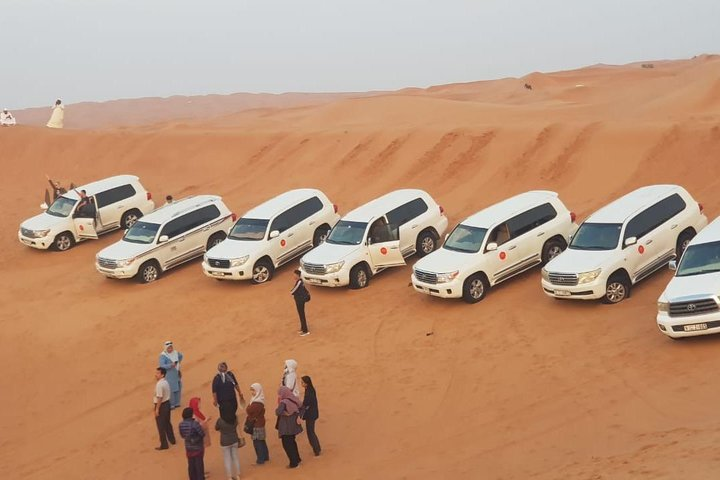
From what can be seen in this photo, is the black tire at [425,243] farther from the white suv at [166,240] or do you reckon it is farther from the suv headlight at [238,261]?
the white suv at [166,240]

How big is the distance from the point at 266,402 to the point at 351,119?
28.6 metres

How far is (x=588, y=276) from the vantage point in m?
16.6

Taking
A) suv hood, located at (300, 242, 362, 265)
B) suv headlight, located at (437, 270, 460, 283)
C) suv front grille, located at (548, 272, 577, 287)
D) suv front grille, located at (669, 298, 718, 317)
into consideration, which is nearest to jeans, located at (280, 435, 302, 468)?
suv front grille, located at (669, 298, 718, 317)

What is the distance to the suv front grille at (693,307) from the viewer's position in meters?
13.5

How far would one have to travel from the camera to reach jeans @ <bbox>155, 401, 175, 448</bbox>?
1358 cm

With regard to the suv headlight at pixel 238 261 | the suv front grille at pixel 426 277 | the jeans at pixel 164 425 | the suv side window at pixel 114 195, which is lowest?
the jeans at pixel 164 425

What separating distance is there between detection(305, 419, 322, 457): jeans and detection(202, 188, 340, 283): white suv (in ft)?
30.1

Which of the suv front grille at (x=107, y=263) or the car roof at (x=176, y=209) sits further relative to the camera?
the car roof at (x=176, y=209)

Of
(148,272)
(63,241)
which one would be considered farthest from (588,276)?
(63,241)

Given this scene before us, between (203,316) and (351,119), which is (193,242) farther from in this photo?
(351,119)

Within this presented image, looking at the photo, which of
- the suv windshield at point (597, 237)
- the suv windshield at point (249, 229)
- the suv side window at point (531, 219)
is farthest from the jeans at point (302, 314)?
the suv windshield at point (597, 237)

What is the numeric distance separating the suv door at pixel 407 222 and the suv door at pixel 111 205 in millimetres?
10872

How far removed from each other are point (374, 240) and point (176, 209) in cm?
661

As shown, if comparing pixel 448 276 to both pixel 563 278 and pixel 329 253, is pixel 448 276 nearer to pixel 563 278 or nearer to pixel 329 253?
pixel 563 278
